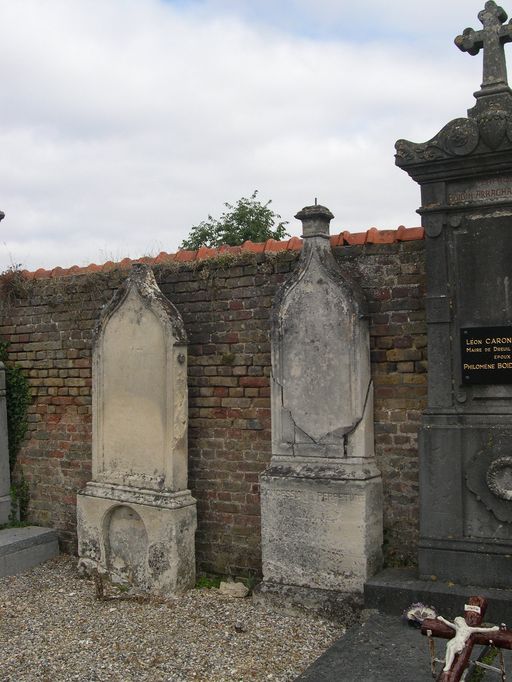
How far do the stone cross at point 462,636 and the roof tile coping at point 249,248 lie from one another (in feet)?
8.99

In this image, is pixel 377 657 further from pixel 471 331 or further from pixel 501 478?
pixel 471 331

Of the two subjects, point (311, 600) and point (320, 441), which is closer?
point (311, 600)

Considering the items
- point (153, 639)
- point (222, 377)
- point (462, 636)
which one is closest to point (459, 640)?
point (462, 636)

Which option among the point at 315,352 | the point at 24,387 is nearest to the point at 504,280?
the point at 315,352

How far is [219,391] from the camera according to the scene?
19.5 feet

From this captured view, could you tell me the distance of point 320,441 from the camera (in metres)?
5.12

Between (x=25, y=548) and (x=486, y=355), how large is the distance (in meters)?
4.51

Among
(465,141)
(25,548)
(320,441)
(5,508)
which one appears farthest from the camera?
(5,508)

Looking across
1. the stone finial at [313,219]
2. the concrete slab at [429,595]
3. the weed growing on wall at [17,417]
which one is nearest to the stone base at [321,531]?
the concrete slab at [429,595]

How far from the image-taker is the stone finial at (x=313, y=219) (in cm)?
520

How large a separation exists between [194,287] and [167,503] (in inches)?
72.8

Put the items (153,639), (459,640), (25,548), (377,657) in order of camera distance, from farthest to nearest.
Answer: (25,548)
(153,639)
(377,657)
(459,640)

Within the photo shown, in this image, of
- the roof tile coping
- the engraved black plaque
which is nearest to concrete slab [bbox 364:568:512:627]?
the engraved black plaque

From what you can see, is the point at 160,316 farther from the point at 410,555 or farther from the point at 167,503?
the point at 410,555
